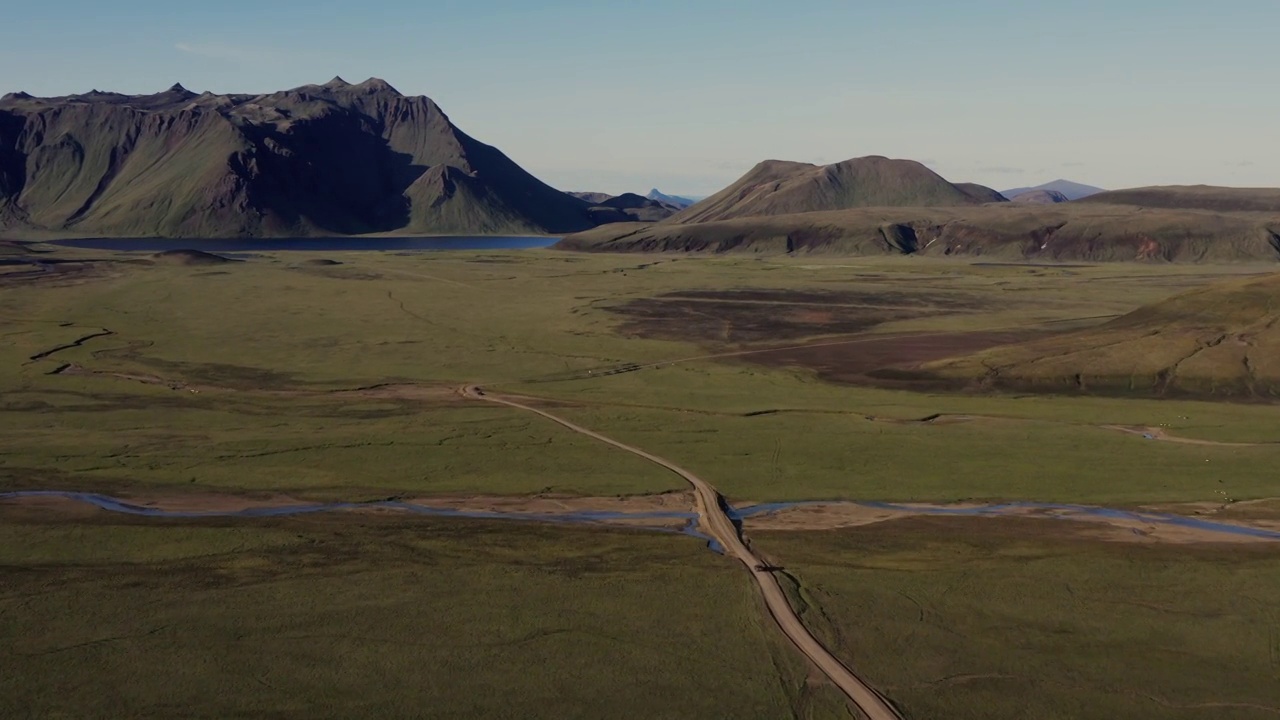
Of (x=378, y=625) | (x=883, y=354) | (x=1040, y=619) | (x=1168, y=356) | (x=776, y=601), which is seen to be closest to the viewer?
(x=378, y=625)

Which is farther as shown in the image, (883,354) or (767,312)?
(767,312)

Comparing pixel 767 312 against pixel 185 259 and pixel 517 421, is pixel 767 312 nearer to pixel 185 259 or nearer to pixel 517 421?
pixel 517 421

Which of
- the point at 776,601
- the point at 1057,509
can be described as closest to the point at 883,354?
the point at 1057,509

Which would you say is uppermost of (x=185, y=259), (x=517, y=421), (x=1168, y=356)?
(x=185, y=259)

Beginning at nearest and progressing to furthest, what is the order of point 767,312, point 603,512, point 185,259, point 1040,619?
1. point 1040,619
2. point 603,512
3. point 767,312
4. point 185,259

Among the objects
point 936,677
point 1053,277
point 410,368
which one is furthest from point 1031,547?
point 1053,277

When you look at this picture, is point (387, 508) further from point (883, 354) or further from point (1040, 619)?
point (883, 354)

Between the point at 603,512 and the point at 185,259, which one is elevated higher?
the point at 185,259

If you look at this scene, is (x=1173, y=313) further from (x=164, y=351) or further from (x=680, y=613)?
(x=164, y=351)
